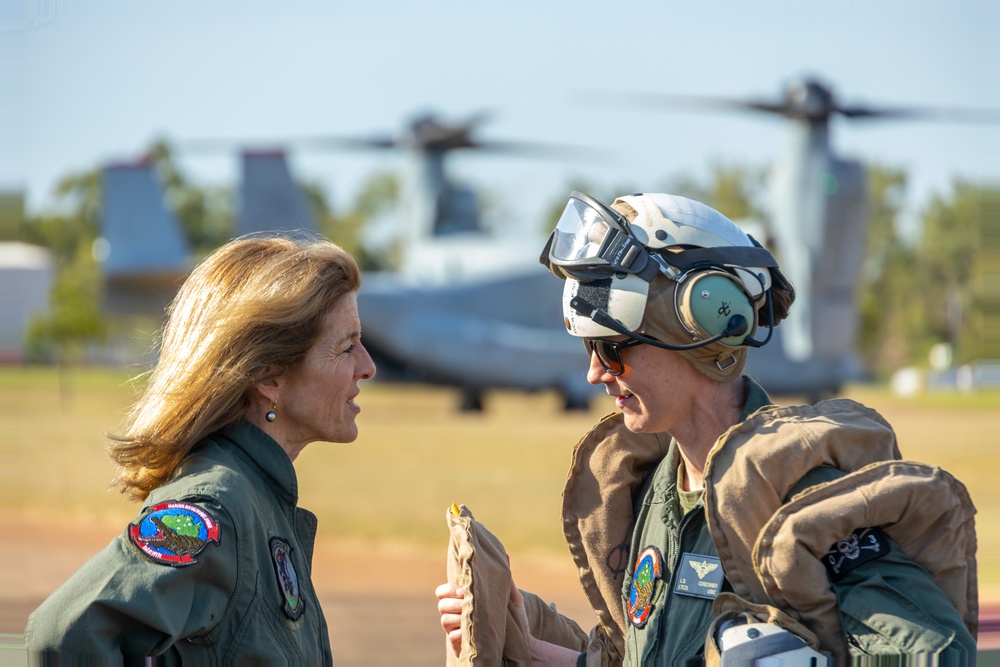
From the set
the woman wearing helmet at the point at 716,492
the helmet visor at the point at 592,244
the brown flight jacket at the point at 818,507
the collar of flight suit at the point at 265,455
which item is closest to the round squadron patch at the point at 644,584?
the woman wearing helmet at the point at 716,492

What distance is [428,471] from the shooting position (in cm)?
1708

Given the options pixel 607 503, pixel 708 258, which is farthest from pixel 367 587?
pixel 708 258

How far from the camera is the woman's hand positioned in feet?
8.00

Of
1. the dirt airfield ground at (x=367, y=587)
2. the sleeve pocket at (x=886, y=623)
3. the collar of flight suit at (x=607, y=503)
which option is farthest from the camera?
the dirt airfield ground at (x=367, y=587)

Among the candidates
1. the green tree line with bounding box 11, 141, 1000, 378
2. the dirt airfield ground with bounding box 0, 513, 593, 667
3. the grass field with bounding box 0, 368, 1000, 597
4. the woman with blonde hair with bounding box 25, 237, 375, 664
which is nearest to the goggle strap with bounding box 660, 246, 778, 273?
the woman with blonde hair with bounding box 25, 237, 375, 664

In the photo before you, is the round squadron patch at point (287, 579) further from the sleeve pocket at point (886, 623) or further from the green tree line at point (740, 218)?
the green tree line at point (740, 218)

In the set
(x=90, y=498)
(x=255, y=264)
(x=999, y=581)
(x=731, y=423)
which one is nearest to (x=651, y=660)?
(x=731, y=423)

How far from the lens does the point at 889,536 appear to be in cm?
193

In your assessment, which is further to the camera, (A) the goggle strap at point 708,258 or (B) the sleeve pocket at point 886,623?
(A) the goggle strap at point 708,258

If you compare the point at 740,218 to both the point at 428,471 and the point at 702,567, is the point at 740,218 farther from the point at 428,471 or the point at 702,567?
the point at 702,567

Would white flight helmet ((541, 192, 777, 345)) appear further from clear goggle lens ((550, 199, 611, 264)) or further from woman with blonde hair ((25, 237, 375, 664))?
woman with blonde hair ((25, 237, 375, 664))

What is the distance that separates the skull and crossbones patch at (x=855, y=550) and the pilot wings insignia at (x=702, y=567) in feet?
1.19

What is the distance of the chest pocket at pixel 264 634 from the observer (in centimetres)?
208

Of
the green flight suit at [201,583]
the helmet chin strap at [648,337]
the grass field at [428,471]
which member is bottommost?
the grass field at [428,471]
